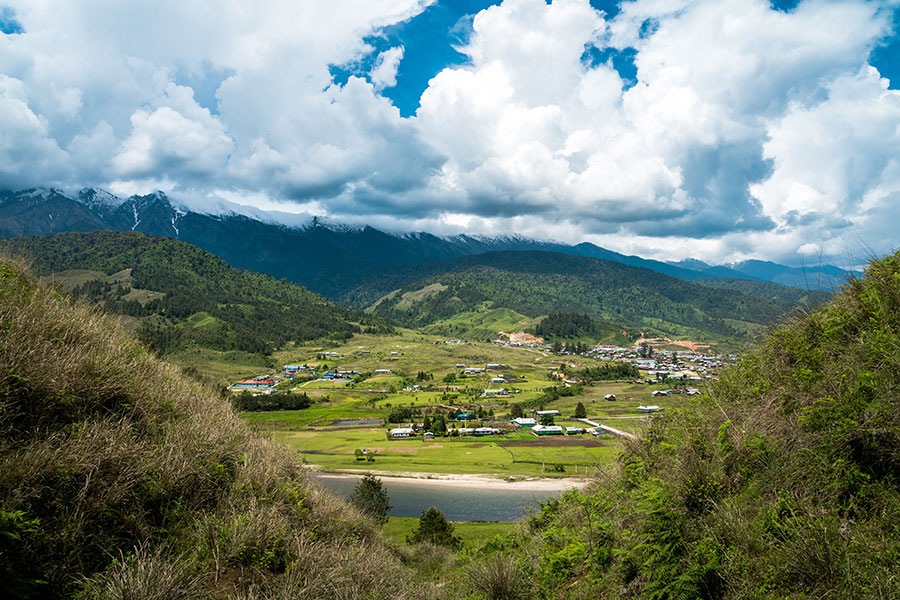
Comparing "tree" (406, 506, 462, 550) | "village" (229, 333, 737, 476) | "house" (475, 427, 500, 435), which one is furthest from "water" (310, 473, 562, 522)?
"house" (475, 427, 500, 435)

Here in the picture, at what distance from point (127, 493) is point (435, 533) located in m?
25.1

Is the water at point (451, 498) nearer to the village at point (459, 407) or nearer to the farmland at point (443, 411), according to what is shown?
the farmland at point (443, 411)

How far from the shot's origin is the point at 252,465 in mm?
7902

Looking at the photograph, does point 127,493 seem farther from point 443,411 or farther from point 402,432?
point 443,411

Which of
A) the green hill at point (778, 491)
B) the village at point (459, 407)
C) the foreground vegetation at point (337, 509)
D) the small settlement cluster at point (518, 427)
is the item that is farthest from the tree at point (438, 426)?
the foreground vegetation at point (337, 509)

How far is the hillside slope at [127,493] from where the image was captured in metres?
4.72

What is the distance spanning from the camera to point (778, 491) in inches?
231

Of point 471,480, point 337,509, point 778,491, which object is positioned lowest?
point 471,480

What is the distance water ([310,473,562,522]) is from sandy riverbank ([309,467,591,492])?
641 mm

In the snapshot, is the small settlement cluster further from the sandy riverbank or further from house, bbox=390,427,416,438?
the sandy riverbank

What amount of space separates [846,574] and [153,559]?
777cm

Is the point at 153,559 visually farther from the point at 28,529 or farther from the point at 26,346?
the point at 26,346

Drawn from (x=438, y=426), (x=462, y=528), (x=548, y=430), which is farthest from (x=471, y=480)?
(x=438, y=426)

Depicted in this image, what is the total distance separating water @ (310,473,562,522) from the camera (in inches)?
1746
